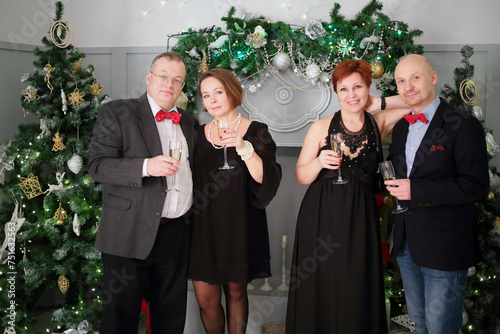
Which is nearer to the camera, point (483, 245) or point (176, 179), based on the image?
point (176, 179)

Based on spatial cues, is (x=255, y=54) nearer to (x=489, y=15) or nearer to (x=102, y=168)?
(x=102, y=168)

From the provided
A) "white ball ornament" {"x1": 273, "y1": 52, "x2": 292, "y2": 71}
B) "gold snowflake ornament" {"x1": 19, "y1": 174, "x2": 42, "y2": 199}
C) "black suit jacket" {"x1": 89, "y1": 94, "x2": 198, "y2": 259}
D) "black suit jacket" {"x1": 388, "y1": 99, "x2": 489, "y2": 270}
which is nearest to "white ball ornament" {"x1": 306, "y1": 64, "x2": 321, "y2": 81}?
"white ball ornament" {"x1": 273, "y1": 52, "x2": 292, "y2": 71}

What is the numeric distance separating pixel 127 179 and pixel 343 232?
1143 millimetres

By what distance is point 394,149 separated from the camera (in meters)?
2.33

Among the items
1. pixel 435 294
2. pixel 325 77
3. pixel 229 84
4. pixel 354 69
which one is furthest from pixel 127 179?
pixel 325 77

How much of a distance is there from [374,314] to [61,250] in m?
2.08

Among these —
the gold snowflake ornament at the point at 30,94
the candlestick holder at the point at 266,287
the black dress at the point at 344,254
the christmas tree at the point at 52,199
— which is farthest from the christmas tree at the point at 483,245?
the gold snowflake ornament at the point at 30,94

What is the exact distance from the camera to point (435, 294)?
2.13m

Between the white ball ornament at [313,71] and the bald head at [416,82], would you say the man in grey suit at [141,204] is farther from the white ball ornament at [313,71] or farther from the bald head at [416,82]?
the white ball ornament at [313,71]

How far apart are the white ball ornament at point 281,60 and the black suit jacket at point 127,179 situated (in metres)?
1.35

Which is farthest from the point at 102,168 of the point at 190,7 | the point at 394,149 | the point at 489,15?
the point at 489,15

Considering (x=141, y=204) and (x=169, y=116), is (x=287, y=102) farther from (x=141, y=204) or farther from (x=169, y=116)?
(x=141, y=204)

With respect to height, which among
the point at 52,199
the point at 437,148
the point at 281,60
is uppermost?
the point at 281,60

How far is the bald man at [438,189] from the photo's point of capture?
2070 mm
